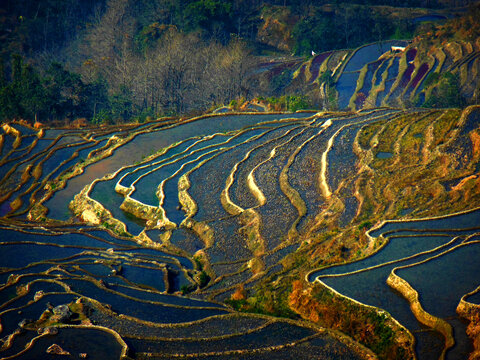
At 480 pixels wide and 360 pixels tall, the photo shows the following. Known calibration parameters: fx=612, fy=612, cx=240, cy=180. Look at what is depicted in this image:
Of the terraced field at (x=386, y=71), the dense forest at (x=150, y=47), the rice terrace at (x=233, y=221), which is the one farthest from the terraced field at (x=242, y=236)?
the terraced field at (x=386, y=71)

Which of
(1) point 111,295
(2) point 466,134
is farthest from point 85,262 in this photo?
(2) point 466,134

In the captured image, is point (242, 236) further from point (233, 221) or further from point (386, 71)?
point (386, 71)

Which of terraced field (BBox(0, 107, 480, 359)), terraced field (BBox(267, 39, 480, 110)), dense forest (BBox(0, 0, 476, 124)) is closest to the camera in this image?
terraced field (BBox(0, 107, 480, 359))

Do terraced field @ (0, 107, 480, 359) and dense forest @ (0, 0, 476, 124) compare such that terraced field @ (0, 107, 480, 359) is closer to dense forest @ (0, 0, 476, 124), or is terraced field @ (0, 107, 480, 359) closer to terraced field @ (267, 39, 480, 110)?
dense forest @ (0, 0, 476, 124)

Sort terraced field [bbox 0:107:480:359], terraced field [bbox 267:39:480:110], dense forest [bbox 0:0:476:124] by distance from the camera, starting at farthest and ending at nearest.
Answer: terraced field [bbox 267:39:480:110] < dense forest [bbox 0:0:476:124] < terraced field [bbox 0:107:480:359]

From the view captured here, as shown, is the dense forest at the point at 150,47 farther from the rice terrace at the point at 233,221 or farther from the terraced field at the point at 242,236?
the terraced field at the point at 242,236

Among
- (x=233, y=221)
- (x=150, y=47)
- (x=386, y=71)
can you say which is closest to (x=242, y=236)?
(x=233, y=221)

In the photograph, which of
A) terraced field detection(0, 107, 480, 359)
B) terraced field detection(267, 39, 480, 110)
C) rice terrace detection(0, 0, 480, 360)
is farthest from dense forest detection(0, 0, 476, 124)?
terraced field detection(0, 107, 480, 359)
